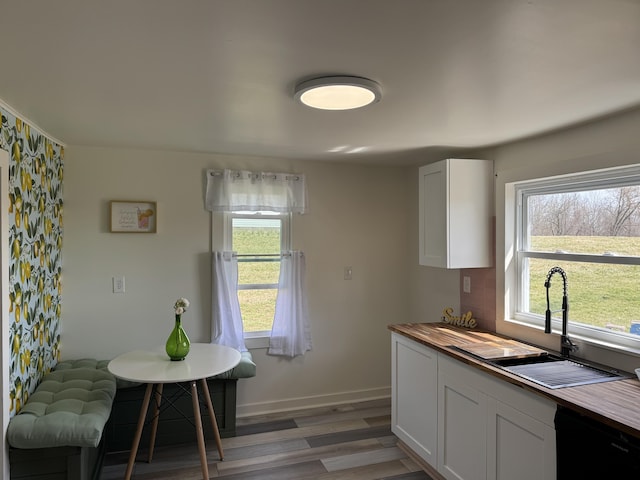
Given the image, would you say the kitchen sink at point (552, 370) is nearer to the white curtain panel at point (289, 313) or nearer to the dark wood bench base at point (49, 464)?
the white curtain panel at point (289, 313)

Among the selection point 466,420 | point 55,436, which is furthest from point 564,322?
point 55,436

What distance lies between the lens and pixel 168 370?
101 inches

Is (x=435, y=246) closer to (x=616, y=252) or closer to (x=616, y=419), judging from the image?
(x=616, y=252)

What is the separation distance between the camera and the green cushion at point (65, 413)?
223cm

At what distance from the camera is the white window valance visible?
355 centimetres

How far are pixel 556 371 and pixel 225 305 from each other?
2.34 m

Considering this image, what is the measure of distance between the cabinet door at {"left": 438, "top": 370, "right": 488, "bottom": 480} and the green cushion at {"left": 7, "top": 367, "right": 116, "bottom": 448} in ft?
6.27

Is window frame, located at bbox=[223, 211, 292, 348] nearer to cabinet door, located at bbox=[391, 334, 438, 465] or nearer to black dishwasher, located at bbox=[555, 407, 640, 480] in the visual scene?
cabinet door, located at bbox=[391, 334, 438, 465]

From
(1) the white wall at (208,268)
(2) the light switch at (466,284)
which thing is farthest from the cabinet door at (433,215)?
(1) the white wall at (208,268)

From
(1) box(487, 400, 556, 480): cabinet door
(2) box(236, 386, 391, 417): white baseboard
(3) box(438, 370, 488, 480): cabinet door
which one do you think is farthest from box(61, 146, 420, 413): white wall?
(1) box(487, 400, 556, 480): cabinet door

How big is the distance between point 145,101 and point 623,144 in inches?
93.5

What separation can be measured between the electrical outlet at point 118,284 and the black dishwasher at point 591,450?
2.94 meters

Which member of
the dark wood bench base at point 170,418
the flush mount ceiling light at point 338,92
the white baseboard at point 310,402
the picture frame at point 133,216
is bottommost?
the white baseboard at point 310,402

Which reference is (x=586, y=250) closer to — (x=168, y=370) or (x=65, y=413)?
(x=168, y=370)
